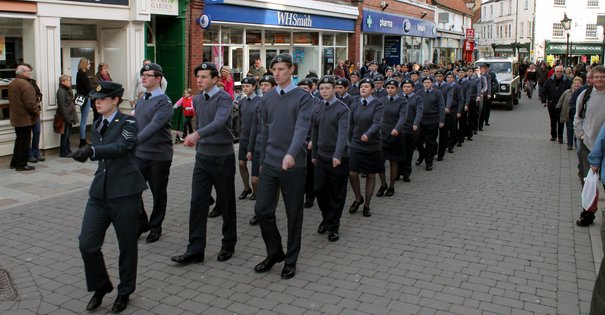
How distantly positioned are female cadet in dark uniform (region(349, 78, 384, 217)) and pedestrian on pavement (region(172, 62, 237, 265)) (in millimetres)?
2469

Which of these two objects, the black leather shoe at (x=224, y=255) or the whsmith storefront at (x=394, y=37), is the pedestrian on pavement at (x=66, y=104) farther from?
the whsmith storefront at (x=394, y=37)

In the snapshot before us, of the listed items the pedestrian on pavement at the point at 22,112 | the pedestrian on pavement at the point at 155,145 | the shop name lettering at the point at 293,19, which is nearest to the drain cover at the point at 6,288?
the pedestrian on pavement at the point at 155,145

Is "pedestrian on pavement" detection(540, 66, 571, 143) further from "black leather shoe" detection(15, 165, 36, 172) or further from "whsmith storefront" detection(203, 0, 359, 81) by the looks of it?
"black leather shoe" detection(15, 165, 36, 172)

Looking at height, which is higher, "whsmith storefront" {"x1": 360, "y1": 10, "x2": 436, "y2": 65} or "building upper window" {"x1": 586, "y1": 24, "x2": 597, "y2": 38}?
"building upper window" {"x1": 586, "y1": 24, "x2": 597, "y2": 38}

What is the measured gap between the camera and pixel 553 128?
1659 centimetres

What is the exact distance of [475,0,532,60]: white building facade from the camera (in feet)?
199

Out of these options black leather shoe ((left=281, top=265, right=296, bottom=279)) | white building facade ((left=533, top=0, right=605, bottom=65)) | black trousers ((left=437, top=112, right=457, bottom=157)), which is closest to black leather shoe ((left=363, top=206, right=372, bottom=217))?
black leather shoe ((left=281, top=265, right=296, bottom=279))

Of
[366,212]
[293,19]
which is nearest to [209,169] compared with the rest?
[366,212]

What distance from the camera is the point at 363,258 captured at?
657cm

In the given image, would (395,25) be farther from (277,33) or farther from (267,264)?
(267,264)

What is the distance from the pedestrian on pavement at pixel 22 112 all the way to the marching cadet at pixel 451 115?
7912 millimetres

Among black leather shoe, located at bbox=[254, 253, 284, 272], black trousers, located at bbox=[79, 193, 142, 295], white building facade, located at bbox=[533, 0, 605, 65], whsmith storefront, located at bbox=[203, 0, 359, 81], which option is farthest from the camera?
white building facade, located at bbox=[533, 0, 605, 65]

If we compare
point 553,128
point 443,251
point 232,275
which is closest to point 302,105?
point 232,275

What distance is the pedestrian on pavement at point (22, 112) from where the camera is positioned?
10602mm
